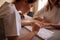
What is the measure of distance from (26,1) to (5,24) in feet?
1.46

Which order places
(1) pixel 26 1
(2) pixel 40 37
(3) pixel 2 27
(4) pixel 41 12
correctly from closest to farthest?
(3) pixel 2 27
(2) pixel 40 37
(1) pixel 26 1
(4) pixel 41 12

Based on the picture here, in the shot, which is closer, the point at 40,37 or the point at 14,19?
the point at 14,19

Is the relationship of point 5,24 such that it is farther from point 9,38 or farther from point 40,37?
point 40,37

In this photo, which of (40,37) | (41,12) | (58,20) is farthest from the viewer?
(41,12)

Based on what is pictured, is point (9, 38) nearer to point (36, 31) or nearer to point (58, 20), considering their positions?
point (36, 31)

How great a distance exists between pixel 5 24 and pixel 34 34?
0.30 metres

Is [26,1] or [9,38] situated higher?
[26,1]

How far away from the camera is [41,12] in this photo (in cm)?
167

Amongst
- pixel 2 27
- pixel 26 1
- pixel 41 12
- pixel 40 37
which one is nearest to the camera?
pixel 2 27

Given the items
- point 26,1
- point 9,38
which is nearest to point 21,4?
point 26,1

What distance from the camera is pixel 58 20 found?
58.8 inches

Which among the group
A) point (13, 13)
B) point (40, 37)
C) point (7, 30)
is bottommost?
point (40, 37)

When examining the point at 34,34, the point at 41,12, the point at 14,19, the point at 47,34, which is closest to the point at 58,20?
the point at 41,12

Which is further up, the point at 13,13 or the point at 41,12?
the point at 13,13
